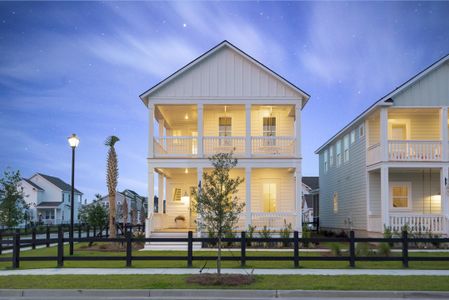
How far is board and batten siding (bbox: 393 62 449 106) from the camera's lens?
78.7ft

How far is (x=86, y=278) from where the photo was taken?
495 inches

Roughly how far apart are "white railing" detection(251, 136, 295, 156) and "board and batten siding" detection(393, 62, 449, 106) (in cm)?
562

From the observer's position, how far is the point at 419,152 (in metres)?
24.0

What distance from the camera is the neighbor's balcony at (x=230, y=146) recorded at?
960 inches

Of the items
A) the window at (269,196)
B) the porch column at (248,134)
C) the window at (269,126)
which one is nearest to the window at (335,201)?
the window at (269,196)

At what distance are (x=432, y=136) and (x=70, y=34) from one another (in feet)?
80.8

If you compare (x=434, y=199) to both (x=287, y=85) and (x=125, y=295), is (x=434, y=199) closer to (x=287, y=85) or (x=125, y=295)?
(x=287, y=85)

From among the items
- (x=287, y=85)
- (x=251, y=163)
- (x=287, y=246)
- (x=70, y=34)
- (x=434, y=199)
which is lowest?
(x=287, y=246)

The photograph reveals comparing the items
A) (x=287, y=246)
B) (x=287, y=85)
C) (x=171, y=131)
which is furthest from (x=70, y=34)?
(x=287, y=246)

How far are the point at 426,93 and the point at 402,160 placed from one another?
3.57 meters

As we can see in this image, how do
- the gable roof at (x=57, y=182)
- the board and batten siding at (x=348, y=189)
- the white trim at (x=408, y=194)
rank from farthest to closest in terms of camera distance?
the gable roof at (x=57, y=182), the board and batten siding at (x=348, y=189), the white trim at (x=408, y=194)

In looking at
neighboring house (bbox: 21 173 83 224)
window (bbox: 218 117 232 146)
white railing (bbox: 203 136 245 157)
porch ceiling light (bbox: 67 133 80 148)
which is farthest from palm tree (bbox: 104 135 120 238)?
neighboring house (bbox: 21 173 83 224)

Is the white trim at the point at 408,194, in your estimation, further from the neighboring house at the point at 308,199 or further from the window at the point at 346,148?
the neighboring house at the point at 308,199

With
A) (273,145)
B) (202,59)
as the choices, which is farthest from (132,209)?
(202,59)
